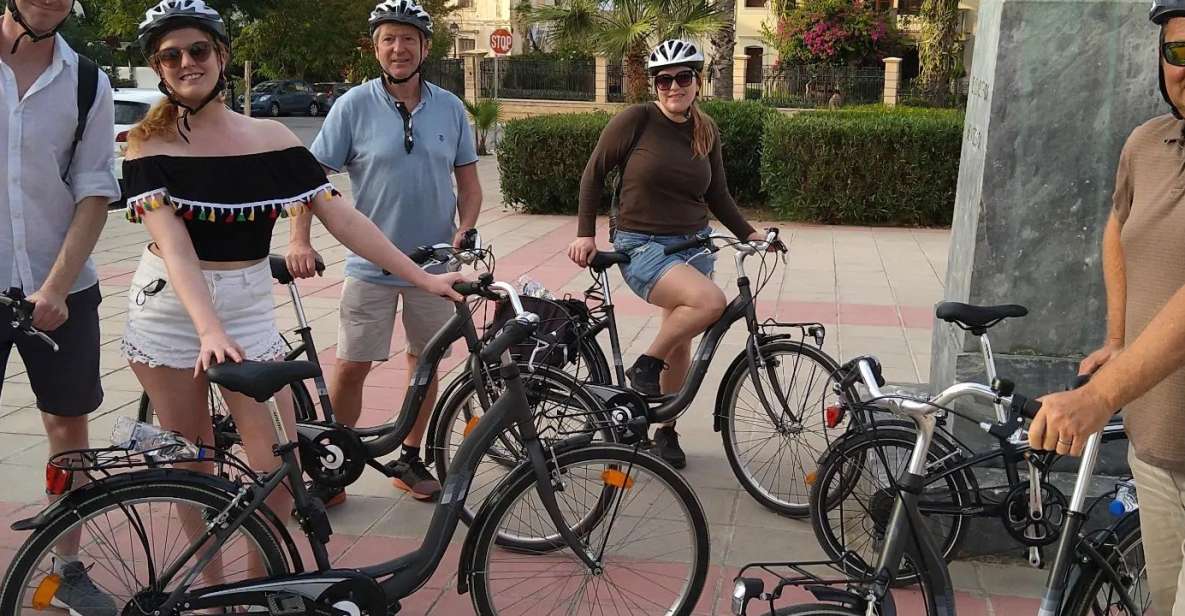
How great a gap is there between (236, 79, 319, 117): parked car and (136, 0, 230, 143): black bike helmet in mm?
38362

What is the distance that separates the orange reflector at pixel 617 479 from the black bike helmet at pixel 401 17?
193 cm

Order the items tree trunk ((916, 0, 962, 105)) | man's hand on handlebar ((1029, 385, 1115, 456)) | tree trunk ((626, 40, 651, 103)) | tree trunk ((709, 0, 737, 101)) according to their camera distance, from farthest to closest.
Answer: tree trunk ((916, 0, 962, 105))
tree trunk ((709, 0, 737, 101))
tree trunk ((626, 40, 651, 103))
man's hand on handlebar ((1029, 385, 1115, 456))

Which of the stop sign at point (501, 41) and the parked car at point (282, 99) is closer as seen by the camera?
the stop sign at point (501, 41)

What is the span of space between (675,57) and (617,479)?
6.79ft

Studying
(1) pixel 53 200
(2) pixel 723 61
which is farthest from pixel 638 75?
(1) pixel 53 200

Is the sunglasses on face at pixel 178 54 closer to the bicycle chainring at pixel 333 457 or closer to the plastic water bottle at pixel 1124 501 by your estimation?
the bicycle chainring at pixel 333 457

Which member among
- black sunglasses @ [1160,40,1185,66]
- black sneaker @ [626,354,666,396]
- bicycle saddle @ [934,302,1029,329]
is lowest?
black sneaker @ [626,354,666,396]

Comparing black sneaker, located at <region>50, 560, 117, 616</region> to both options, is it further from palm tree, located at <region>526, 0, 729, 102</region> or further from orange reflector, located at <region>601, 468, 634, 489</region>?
palm tree, located at <region>526, 0, 729, 102</region>

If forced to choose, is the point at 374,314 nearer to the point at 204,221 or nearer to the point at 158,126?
the point at 204,221

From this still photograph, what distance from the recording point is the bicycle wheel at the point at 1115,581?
2.55 meters

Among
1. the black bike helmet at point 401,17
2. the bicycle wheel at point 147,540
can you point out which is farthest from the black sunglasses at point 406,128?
the bicycle wheel at point 147,540

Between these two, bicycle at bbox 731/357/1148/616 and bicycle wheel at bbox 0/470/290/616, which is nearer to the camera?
bicycle at bbox 731/357/1148/616

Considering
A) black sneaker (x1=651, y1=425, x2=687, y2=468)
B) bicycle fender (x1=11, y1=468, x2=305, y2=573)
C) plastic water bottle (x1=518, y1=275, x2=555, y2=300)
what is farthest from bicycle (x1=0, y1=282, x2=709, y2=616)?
black sneaker (x1=651, y1=425, x2=687, y2=468)

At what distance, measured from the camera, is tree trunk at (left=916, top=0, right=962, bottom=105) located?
26.2 m
